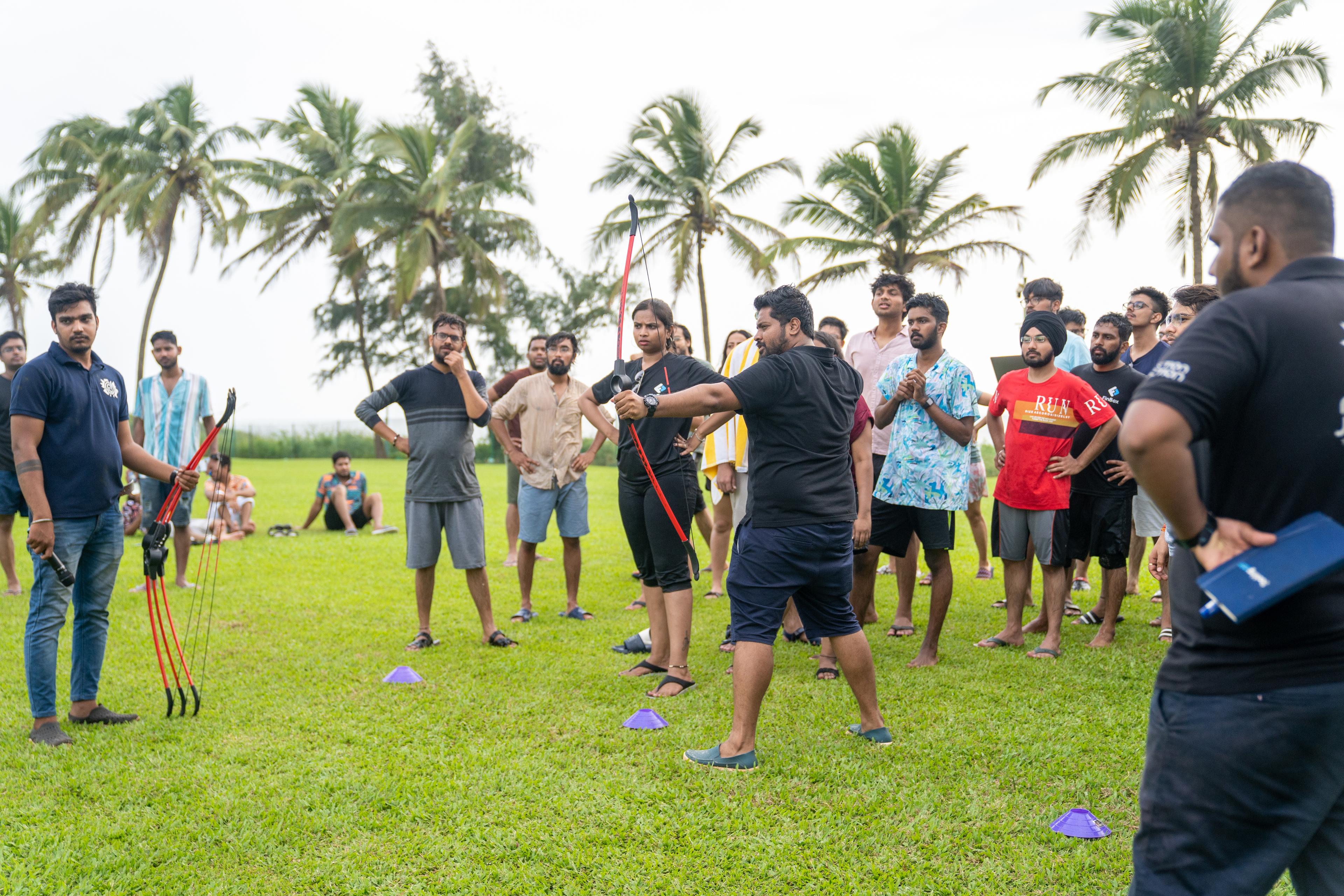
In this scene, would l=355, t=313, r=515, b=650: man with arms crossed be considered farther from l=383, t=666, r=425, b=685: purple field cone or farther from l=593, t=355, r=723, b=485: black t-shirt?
l=593, t=355, r=723, b=485: black t-shirt

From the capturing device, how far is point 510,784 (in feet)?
13.4

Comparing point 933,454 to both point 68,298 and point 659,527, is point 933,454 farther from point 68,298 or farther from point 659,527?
point 68,298

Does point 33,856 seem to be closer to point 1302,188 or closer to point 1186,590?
point 1186,590

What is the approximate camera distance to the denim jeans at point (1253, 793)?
1863mm

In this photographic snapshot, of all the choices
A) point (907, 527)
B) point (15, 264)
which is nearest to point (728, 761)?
point (907, 527)

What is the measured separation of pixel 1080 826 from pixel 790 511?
1.68 meters

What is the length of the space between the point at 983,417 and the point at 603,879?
5520 mm

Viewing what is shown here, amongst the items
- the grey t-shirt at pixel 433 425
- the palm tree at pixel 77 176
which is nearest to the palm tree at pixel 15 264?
the palm tree at pixel 77 176

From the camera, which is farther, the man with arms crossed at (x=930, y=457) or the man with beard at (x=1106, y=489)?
the man with beard at (x=1106, y=489)

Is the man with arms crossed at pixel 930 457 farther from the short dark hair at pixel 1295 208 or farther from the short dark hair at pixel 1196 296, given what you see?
the short dark hair at pixel 1295 208

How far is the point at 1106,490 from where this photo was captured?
633cm

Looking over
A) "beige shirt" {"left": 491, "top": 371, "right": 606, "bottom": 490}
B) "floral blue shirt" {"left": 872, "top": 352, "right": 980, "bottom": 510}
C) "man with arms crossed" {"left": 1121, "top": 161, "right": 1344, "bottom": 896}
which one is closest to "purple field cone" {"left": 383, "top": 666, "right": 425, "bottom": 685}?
"beige shirt" {"left": 491, "top": 371, "right": 606, "bottom": 490}

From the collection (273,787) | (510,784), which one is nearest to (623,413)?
(510,784)

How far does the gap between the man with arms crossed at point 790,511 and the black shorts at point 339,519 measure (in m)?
9.98
